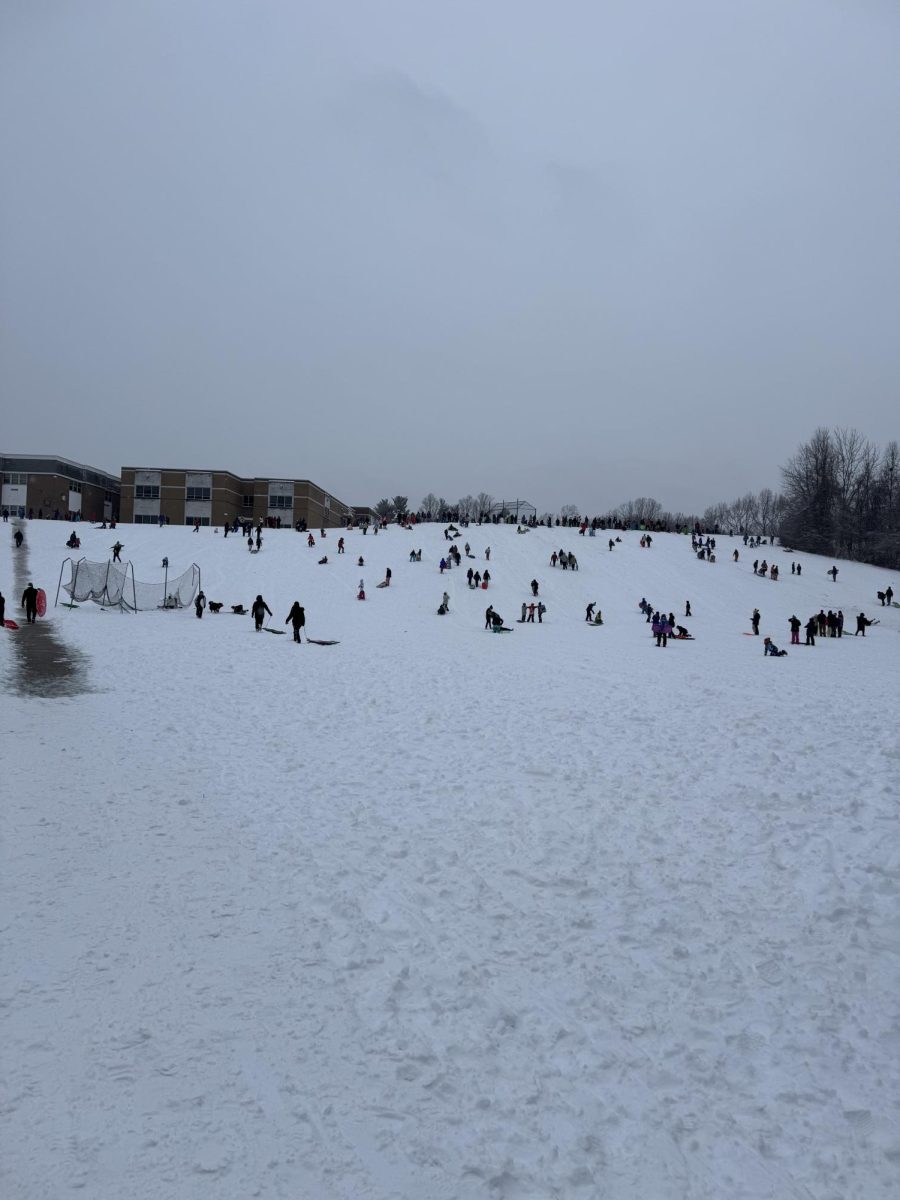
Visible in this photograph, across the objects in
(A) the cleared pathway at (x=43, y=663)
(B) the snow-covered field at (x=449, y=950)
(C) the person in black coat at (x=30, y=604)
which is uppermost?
(C) the person in black coat at (x=30, y=604)

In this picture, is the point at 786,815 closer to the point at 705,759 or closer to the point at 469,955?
the point at 705,759

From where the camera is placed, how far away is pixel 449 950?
663 centimetres

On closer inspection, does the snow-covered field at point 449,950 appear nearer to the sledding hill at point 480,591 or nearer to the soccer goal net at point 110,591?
the sledding hill at point 480,591

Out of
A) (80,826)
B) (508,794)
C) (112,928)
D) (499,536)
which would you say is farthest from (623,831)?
(499,536)

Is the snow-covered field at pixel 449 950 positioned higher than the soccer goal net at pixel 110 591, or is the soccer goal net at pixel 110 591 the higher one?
the soccer goal net at pixel 110 591

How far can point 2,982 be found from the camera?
5656 mm

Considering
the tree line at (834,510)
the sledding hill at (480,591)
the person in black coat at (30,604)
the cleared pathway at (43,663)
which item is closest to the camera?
the cleared pathway at (43,663)

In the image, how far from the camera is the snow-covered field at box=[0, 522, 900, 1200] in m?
4.50

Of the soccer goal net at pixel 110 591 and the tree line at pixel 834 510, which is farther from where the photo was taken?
the tree line at pixel 834 510

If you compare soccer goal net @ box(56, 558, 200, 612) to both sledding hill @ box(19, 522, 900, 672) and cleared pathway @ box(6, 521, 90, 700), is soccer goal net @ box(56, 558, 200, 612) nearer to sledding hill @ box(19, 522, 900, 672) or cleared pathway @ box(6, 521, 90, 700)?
sledding hill @ box(19, 522, 900, 672)

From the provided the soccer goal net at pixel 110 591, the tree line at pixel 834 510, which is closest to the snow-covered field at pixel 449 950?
the soccer goal net at pixel 110 591

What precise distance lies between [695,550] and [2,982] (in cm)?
5708

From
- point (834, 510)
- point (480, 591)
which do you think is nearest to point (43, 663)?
point (480, 591)

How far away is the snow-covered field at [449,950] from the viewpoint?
450cm
